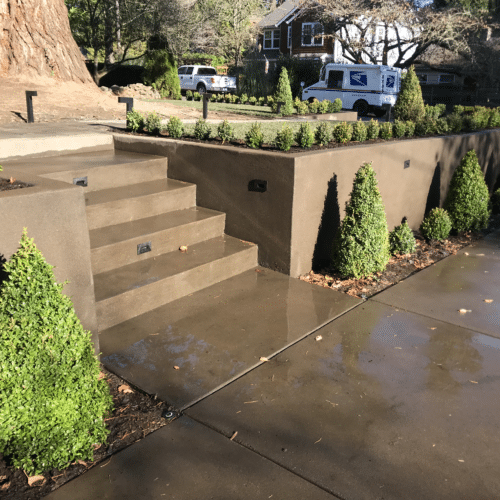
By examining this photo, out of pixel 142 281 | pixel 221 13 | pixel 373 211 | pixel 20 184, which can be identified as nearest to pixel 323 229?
pixel 373 211

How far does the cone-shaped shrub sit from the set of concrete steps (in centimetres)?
115

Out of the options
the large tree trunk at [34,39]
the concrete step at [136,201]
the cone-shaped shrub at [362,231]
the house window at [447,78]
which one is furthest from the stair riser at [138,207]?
the house window at [447,78]

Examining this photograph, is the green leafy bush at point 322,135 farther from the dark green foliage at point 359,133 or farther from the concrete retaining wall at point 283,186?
the dark green foliage at point 359,133

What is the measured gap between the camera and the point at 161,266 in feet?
17.7

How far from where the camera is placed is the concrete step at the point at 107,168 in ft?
19.9

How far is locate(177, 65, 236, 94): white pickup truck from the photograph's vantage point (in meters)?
30.5

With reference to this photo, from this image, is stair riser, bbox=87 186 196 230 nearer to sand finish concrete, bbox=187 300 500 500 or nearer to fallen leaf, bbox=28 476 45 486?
sand finish concrete, bbox=187 300 500 500

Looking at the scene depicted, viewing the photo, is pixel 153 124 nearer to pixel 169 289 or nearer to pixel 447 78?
pixel 169 289

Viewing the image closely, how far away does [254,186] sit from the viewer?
616 centimetres

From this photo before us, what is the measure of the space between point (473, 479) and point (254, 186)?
4.11 m

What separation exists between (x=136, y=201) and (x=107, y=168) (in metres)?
0.71

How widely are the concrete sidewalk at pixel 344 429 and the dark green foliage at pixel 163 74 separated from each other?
58.3 ft

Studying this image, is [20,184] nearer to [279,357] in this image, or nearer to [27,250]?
[27,250]

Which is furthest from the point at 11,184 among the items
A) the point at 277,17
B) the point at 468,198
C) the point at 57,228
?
the point at 277,17
